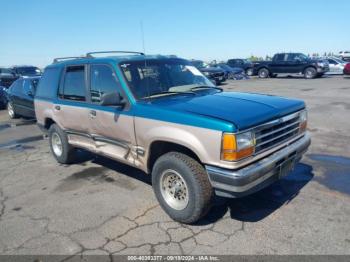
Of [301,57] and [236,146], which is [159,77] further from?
[301,57]

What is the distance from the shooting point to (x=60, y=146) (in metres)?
5.93

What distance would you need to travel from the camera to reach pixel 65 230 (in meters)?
3.63

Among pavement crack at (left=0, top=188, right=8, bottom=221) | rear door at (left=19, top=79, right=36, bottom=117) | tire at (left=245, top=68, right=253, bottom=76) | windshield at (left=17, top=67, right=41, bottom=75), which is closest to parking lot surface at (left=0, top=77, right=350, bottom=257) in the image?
pavement crack at (left=0, top=188, right=8, bottom=221)

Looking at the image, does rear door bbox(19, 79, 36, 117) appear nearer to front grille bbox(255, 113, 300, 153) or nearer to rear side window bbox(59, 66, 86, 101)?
rear side window bbox(59, 66, 86, 101)

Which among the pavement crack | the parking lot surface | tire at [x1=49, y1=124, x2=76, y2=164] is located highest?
tire at [x1=49, y1=124, x2=76, y2=164]

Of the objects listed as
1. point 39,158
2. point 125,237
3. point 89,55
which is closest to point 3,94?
point 39,158

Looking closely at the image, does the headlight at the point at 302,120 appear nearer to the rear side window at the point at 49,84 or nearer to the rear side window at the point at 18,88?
the rear side window at the point at 49,84

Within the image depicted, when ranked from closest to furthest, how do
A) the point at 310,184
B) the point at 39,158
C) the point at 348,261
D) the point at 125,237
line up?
the point at 348,261
the point at 125,237
the point at 310,184
the point at 39,158

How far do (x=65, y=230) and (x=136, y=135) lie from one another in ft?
4.62

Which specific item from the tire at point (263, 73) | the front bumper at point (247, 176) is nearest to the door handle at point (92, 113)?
the front bumper at point (247, 176)

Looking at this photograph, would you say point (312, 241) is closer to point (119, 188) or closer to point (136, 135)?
point (136, 135)

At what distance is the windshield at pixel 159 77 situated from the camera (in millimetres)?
4086

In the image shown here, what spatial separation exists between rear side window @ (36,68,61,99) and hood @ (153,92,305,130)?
2.68m

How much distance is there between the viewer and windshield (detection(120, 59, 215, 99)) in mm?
4086
